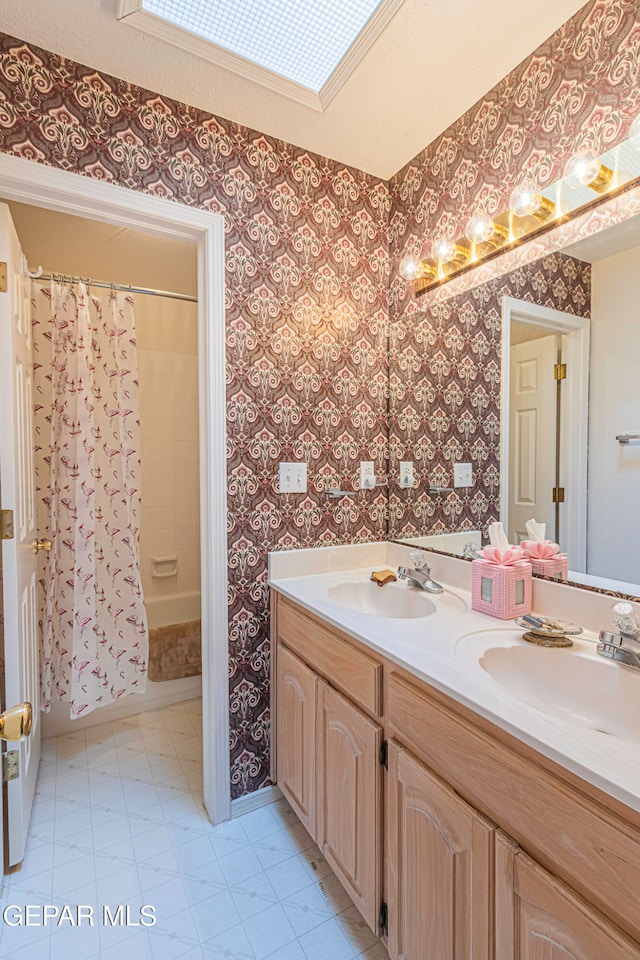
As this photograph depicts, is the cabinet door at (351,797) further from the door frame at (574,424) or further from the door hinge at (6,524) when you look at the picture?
the door hinge at (6,524)

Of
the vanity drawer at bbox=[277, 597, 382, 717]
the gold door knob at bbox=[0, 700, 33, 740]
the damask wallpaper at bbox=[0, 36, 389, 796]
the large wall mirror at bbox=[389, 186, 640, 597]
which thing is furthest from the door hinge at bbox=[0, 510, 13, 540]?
the large wall mirror at bbox=[389, 186, 640, 597]

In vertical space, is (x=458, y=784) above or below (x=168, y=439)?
below

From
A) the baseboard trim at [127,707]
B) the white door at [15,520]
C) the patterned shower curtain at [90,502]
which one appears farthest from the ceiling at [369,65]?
the baseboard trim at [127,707]

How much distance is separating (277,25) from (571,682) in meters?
1.82

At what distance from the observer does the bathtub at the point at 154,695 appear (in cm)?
215

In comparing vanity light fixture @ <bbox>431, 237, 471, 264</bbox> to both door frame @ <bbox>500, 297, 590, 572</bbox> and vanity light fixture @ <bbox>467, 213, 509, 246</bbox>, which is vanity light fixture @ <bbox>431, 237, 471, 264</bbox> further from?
door frame @ <bbox>500, 297, 590, 572</bbox>

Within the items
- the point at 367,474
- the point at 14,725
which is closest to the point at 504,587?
the point at 367,474

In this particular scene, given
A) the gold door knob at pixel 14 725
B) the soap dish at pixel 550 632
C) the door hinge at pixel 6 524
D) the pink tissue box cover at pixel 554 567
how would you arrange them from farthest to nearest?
the door hinge at pixel 6 524, the pink tissue box cover at pixel 554 567, the soap dish at pixel 550 632, the gold door knob at pixel 14 725

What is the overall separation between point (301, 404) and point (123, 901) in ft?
5.44

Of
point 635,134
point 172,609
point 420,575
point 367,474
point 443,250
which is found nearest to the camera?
point 635,134

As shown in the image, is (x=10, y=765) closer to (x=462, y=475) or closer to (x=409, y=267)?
(x=462, y=475)

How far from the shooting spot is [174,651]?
2.46m

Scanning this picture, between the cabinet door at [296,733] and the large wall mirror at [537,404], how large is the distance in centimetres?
67

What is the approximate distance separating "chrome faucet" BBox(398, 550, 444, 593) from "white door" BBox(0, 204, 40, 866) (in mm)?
1279
